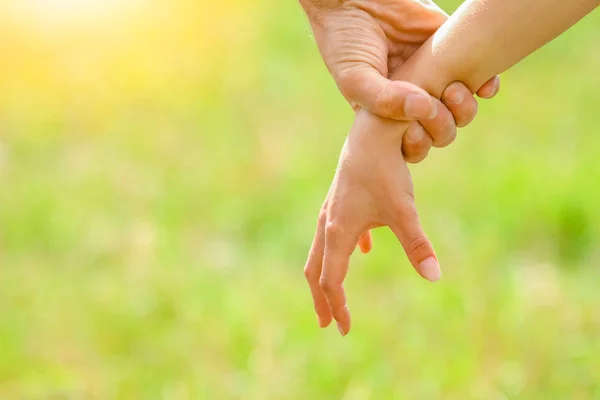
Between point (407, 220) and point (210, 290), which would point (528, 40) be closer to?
point (407, 220)

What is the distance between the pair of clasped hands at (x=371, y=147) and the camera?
228 centimetres

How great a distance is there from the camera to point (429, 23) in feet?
8.44

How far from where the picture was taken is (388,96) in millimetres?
2260

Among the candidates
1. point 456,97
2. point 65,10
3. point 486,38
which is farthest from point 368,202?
point 65,10

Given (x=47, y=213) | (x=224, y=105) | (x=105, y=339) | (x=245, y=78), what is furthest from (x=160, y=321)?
(x=245, y=78)

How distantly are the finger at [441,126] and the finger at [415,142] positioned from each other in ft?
0.05

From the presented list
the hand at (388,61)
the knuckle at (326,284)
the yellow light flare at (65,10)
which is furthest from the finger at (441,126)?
the yellow light flare at (65,10)

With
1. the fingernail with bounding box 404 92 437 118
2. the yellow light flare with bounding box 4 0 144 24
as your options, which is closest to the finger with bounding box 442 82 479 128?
the fingernail with bounding box 404 92 437 118

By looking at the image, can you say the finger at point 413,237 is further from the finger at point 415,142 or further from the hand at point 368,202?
the finger at point 415,142

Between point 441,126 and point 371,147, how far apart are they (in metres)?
0.19

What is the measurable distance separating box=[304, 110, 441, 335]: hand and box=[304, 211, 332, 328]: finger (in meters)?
0.07

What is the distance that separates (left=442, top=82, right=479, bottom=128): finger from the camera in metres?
2.34

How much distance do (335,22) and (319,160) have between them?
9.36ft

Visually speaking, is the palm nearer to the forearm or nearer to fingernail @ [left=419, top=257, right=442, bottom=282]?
the forearm
